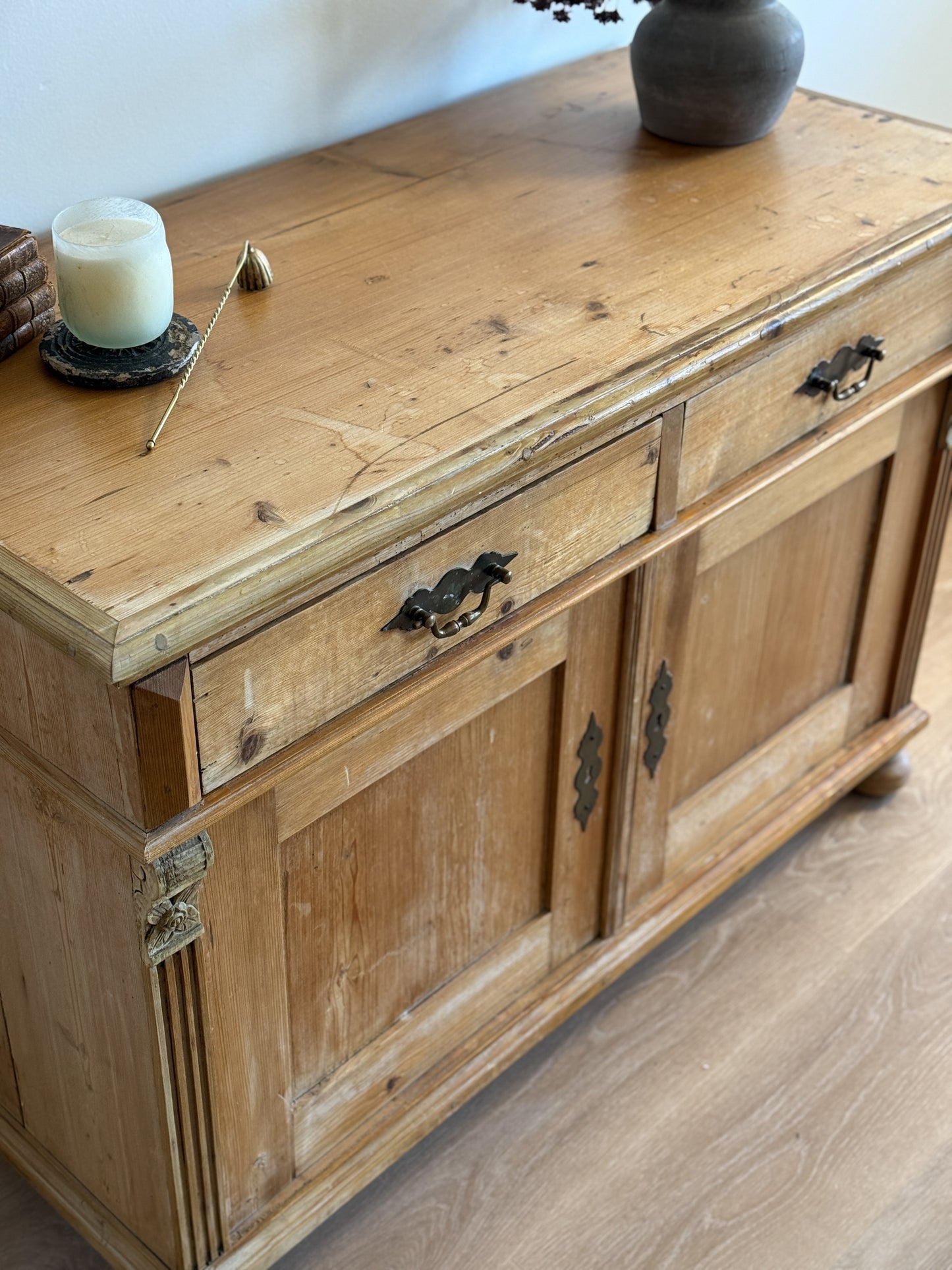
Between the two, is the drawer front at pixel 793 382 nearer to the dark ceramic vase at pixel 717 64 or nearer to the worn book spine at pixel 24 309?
the dark ceramic vase at pixel 717 64

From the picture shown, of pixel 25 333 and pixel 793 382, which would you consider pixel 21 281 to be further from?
pixel 793 382

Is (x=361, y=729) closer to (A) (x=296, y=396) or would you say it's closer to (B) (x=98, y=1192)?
(A) (x=296, y=396)

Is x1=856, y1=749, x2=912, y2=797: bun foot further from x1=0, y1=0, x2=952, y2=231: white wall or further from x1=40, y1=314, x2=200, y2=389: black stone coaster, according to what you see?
x1=40, y1=314, x2=200, y2=389: black stone coaster

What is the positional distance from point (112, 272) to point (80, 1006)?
56 cm

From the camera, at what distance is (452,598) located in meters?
1.05

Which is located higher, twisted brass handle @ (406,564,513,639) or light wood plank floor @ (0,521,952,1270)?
twisted brass handle @ (406,564,513,639)

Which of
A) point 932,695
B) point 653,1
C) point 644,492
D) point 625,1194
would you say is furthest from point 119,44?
point 932,695

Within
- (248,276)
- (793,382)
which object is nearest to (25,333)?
(248,276)

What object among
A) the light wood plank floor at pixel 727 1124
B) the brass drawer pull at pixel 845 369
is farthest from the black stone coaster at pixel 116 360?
the light wood plank floor at pixel 727 1124

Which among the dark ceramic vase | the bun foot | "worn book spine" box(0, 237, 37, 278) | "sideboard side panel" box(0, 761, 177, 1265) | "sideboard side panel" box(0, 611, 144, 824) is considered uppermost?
the dark ceramic vase

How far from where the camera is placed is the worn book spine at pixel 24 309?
1.07 m

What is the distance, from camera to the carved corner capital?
0.97 m

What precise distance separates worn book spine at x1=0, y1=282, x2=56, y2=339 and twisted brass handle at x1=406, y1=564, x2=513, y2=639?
37cm

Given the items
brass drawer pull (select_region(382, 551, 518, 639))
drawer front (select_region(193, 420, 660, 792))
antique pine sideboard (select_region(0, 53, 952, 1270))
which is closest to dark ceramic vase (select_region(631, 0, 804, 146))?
antique pine sideboard (select_region(0, 53, 952, 1270))
